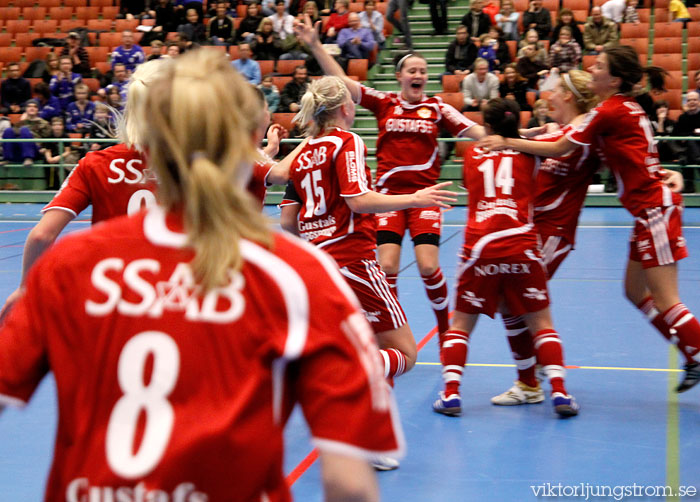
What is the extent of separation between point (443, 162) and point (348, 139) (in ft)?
30.9

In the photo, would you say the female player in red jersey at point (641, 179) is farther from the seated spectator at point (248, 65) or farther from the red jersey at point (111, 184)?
the seated spectator at point (248, 65)

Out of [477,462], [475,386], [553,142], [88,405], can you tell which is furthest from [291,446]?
[88,405]

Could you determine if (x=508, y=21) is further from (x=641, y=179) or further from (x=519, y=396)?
(x=519, y=396)

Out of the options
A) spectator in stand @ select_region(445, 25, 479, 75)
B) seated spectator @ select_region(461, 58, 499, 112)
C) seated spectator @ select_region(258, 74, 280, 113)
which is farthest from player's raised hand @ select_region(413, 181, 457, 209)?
spectator in stand @ select_region(445, 25, 479, 75)

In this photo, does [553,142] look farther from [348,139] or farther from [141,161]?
[141,161]

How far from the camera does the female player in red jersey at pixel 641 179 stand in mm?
4363

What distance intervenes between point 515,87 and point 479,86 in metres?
0.63

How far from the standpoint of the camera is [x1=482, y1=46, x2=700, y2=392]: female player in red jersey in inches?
172

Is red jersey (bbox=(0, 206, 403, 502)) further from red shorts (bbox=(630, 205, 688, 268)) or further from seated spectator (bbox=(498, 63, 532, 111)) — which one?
seated spectator (bbox=(498, 63, 532, 111))

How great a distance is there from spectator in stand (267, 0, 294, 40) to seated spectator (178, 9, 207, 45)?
5.04 ft

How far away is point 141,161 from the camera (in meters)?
3.03

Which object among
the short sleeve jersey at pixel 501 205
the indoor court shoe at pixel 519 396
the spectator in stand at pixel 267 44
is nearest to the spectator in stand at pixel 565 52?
the spectator in stand at pixel 267 44

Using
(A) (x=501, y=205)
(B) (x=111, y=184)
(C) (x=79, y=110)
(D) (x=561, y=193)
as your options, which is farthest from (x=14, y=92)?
(B) (x=111, y=184)

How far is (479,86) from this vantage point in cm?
1344
